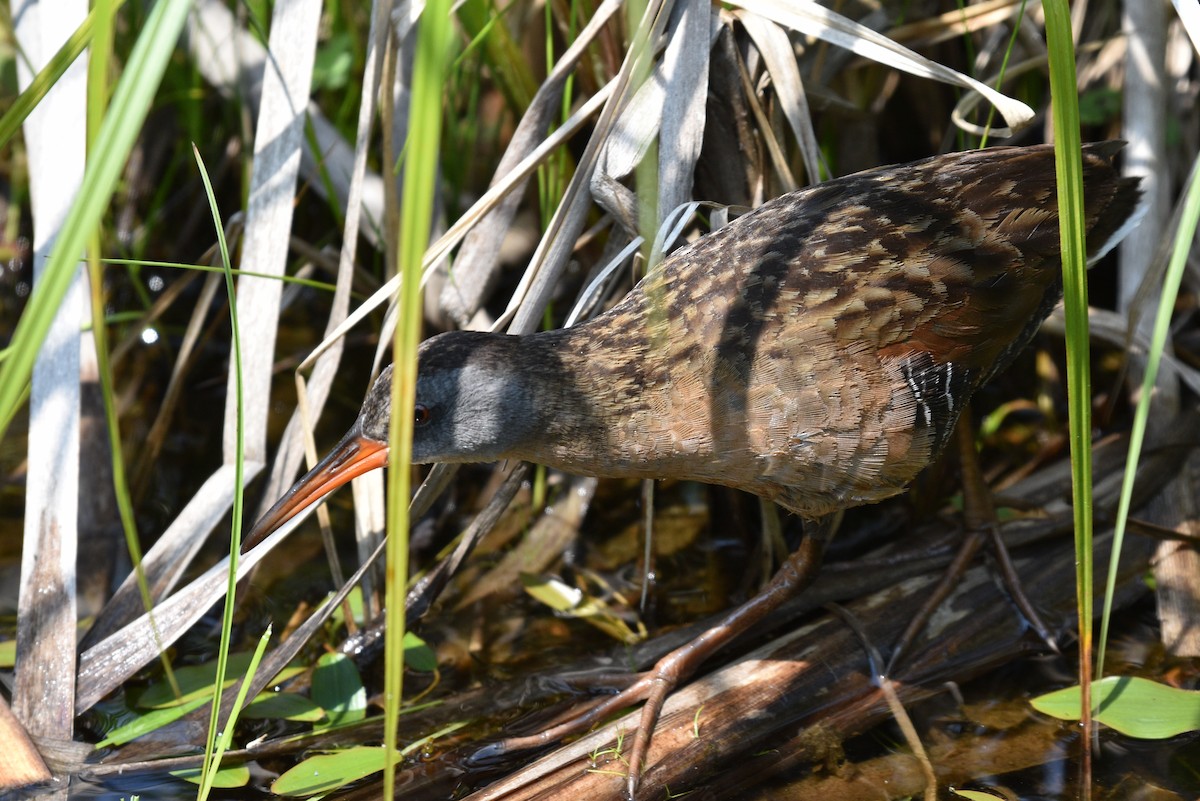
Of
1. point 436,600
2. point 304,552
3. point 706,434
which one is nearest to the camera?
point 706,434

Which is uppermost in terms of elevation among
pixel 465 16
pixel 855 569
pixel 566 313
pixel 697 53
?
pixel 465 16

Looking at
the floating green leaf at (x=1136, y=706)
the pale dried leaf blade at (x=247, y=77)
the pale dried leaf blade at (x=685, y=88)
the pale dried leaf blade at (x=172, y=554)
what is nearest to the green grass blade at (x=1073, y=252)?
the floating green leaf at (x=1136, y=706)

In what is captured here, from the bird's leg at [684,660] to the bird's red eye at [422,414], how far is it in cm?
69

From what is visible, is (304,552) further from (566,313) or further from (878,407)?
(878,407)

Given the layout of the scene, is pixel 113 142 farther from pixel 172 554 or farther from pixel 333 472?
pixel 172 554

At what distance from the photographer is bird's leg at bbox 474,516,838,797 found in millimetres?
2270

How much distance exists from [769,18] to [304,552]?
5.84ft

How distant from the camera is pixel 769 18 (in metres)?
2.18

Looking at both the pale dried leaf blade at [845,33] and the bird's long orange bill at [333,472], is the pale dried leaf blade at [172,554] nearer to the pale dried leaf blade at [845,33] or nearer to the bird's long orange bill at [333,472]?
the bird's long orange bill at [333,472]

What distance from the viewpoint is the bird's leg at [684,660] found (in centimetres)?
227

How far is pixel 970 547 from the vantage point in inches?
104

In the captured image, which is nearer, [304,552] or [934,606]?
[934,606]

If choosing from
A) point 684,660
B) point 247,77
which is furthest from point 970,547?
point 247,77

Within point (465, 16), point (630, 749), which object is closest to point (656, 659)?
point (630, 749)
